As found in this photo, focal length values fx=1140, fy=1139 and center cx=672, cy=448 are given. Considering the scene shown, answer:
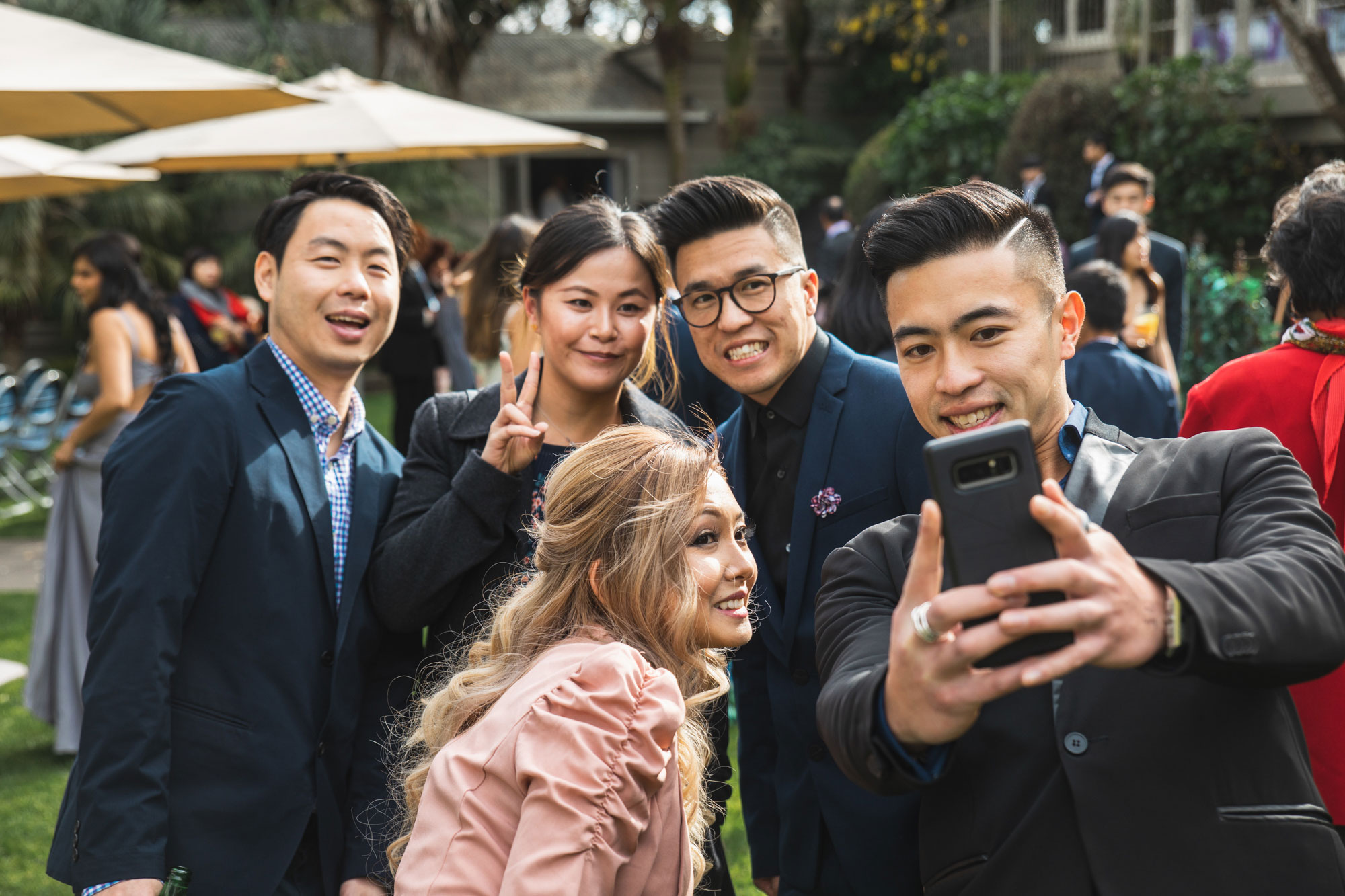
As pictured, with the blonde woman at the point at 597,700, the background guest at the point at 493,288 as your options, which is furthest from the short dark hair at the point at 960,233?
the background guest at the point at 493,288

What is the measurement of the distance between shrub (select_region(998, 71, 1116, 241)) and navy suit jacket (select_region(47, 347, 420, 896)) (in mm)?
12760

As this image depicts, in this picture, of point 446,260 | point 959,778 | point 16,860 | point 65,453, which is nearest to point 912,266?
point 959,778

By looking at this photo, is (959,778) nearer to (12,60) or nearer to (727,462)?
(727,462)

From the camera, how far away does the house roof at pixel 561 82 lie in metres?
20.9

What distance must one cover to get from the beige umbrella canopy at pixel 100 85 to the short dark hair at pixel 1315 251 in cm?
464

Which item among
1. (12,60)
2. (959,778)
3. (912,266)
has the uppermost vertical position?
(12,60)

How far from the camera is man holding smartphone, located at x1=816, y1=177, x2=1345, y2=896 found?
1.29 m

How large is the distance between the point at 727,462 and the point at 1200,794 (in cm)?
155

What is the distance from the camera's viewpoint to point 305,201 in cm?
289

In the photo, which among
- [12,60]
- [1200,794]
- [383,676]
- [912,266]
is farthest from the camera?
[12,60]

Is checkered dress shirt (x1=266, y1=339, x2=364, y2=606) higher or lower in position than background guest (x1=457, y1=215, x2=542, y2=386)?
lower

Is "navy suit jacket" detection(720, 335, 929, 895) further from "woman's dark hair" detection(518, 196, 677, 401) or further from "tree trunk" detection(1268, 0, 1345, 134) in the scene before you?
"tree trunk" detection(1268, 0, 1345, 134)

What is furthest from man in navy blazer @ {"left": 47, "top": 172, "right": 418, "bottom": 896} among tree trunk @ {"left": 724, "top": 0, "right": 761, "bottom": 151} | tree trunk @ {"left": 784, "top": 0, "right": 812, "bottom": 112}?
tree trunk @ {"left": 784, "top": 0, "right": 812, "bottom": 112}

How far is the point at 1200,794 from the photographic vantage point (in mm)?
1540
